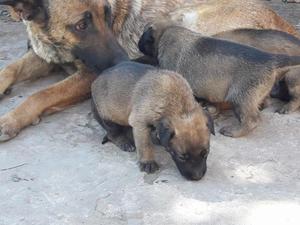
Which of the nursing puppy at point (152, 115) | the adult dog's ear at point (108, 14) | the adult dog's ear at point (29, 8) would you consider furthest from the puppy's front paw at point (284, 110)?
the adult dog's ear at point (29, 8)

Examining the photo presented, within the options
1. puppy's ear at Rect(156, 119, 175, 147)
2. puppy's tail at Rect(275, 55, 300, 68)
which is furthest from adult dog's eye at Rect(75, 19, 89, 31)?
puppy's tail at Rect(275, 55, 300, 68)

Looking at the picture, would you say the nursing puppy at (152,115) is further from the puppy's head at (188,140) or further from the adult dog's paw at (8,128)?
the adult dog's paw at (8,128)

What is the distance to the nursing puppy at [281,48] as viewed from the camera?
200 inches

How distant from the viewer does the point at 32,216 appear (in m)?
3.89

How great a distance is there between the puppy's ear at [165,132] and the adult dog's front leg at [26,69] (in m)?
2.09

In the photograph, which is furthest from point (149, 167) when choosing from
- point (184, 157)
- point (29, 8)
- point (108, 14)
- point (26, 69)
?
point (26, 69)

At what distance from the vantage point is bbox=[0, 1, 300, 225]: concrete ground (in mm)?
3859

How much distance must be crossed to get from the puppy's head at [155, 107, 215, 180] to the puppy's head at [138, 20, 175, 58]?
4.60 ft

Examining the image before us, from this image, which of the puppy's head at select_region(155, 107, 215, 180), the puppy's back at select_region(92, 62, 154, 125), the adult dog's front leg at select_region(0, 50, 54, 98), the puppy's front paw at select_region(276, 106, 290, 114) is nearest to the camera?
the puppy's head at select_region(155, 107, 215, 180)

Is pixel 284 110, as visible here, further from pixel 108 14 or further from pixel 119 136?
pixel 108 14

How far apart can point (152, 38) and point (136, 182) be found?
169 cm

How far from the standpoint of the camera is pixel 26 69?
5930 mm

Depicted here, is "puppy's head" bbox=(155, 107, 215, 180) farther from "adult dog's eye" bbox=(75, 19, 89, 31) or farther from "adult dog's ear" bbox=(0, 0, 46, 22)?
"adult dog's ear" bbox=(0, 0, 46, 22)

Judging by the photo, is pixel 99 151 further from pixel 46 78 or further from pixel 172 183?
pixel 46 78
